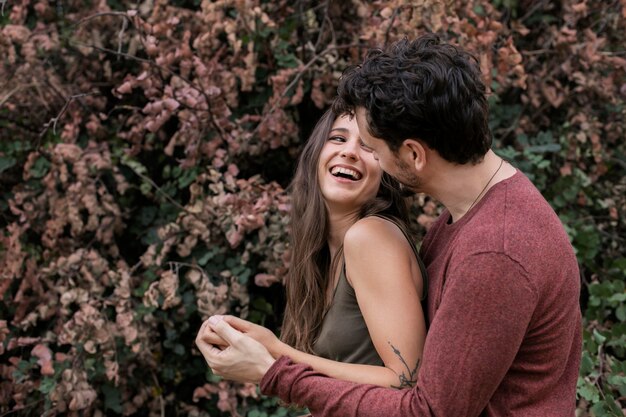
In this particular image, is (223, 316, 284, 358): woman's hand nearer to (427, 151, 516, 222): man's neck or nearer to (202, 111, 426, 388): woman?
(202, 111, 426, 388): woman

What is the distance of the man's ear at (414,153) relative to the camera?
160cm

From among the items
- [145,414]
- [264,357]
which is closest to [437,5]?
[264,357]

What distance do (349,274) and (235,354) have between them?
0.36 meters

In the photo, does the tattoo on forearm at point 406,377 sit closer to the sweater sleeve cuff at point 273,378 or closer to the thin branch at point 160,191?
the sweater sleeve cuff at point 273,378

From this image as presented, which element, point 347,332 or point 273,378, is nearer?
point 273,378

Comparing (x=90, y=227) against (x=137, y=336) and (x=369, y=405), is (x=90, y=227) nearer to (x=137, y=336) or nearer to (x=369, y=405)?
(x=137, y=336)

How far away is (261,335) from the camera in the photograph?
74.9 inches

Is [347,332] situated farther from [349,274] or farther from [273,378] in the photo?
[273,378]

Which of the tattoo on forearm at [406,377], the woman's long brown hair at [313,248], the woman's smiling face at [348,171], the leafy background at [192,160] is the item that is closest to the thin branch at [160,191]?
the leafy background at [192,160]

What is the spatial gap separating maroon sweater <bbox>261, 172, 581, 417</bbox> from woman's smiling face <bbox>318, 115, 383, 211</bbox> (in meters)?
0.53

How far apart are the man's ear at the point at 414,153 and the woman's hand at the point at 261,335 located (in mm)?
595

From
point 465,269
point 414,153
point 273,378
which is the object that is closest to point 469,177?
point 414,153

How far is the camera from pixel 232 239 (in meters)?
3.05

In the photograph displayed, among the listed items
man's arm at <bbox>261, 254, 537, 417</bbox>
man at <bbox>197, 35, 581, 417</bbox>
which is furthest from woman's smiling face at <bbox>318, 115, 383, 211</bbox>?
man's arm at <bbox>261, 254, 537, 417</bbox>
